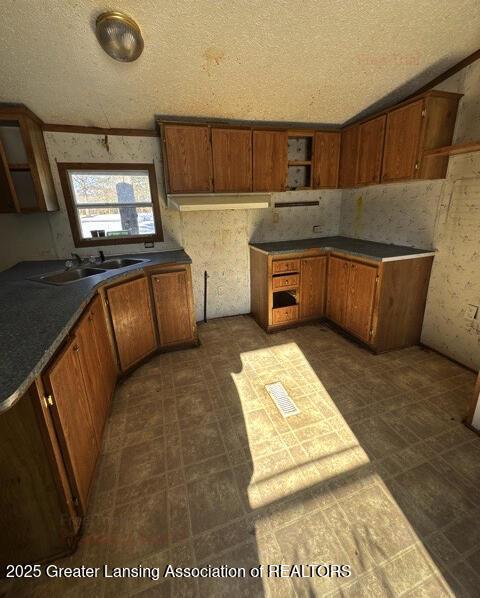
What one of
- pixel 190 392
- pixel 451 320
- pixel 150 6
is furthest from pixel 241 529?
pixel 150 6

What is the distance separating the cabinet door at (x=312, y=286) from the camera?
3.23m

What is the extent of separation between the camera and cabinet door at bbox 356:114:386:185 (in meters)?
2.75

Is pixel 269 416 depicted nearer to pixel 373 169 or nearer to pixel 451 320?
pixel 451 320

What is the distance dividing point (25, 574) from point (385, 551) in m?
1.60

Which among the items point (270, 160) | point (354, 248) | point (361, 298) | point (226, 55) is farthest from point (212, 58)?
point (361, 298)

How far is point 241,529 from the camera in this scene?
1.32m

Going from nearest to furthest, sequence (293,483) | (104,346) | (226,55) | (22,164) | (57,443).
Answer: (57,443)
(293,483)
(226,55)
(104,346)
(22,164)

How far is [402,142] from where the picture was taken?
251 centimetres

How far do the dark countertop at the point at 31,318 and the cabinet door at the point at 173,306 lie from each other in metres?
0.25

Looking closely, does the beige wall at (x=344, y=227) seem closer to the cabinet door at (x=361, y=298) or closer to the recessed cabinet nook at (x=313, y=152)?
the recessed cabinet nook at (x=313, y=152)

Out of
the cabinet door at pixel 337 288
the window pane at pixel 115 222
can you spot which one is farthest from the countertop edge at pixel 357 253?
the window pane at pixel 115 222

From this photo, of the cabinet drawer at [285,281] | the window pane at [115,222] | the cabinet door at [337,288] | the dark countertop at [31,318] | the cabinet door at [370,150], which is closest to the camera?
the dark countertop at [31,318]

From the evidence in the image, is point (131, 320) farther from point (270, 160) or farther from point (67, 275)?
point (270, 160)

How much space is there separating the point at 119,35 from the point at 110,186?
1.48 m
